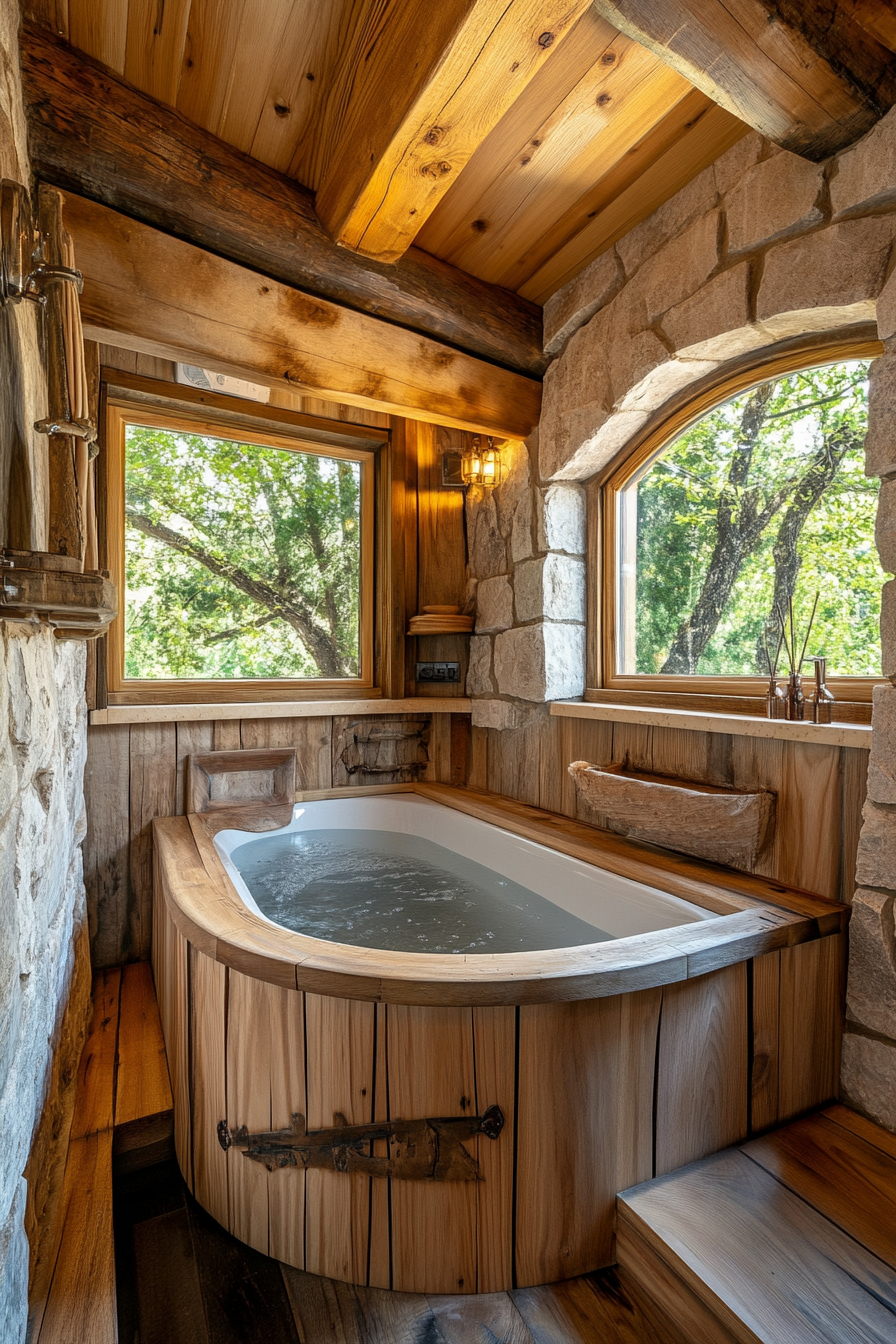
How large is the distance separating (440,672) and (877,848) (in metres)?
1.95

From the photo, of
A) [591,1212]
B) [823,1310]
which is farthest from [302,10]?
[823,1310]

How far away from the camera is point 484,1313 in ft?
3.63

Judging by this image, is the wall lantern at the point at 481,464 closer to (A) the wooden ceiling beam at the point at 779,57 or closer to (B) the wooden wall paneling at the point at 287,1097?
(A) the wooden ceiling beam at the point at 779,57

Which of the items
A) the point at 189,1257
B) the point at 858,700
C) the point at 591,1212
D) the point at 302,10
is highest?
the point at 302,10

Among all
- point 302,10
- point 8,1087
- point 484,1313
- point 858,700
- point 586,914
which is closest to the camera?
point 8,1087

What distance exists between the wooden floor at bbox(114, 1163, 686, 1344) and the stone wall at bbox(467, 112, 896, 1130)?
73 centimetres

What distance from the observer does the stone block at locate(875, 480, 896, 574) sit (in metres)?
1.42

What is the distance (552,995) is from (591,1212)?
1.36 ft

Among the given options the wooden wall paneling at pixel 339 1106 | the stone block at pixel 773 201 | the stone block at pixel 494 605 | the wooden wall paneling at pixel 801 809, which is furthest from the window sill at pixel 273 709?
the stone block at pixel 773 201

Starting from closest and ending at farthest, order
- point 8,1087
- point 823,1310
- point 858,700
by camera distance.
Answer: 1. point 8,1087
2. point 823,1310
3. point 858,700

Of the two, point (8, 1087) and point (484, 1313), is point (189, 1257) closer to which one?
point (484, 1313)

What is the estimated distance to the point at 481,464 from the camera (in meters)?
2.83

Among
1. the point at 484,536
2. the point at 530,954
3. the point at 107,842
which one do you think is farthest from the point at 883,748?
the point at 107,842

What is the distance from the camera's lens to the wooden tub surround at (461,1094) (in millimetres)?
1132
